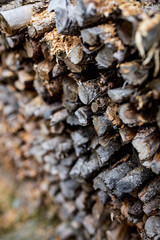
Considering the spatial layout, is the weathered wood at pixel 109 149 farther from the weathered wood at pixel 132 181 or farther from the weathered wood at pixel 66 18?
the weathered wood at pixel 66 18

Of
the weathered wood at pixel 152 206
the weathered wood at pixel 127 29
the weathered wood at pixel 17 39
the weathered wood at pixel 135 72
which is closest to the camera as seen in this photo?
the weathered wood at pixel 127 29

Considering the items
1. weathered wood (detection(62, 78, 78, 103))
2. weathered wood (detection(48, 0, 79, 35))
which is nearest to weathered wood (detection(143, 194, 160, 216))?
weathered wood (detection(62, 78, 78, 103))

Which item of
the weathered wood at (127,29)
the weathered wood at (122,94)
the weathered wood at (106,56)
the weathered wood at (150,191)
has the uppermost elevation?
the weathered wood at (127,29)

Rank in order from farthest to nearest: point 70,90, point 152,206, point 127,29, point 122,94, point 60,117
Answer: point 60,117
point 70,90
point 152,206
point 122,94
point 127,29

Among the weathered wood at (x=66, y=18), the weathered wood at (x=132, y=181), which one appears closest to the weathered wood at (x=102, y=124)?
the weathered wood at (x=132, y=181)

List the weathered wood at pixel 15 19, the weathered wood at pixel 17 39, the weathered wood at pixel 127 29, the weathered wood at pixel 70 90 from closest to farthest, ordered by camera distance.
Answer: the weathered wood at pixel 127 29 < the weathered wood at pixel 15 19 < the weathered wood at pixel 70 90 < the weathered wood at pixel 17 39

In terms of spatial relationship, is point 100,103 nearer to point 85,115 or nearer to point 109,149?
point 85,115

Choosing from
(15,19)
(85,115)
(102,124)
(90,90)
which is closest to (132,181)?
(102,124)

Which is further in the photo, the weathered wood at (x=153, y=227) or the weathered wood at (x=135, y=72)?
the weathered wood at (x=153, y=227)
